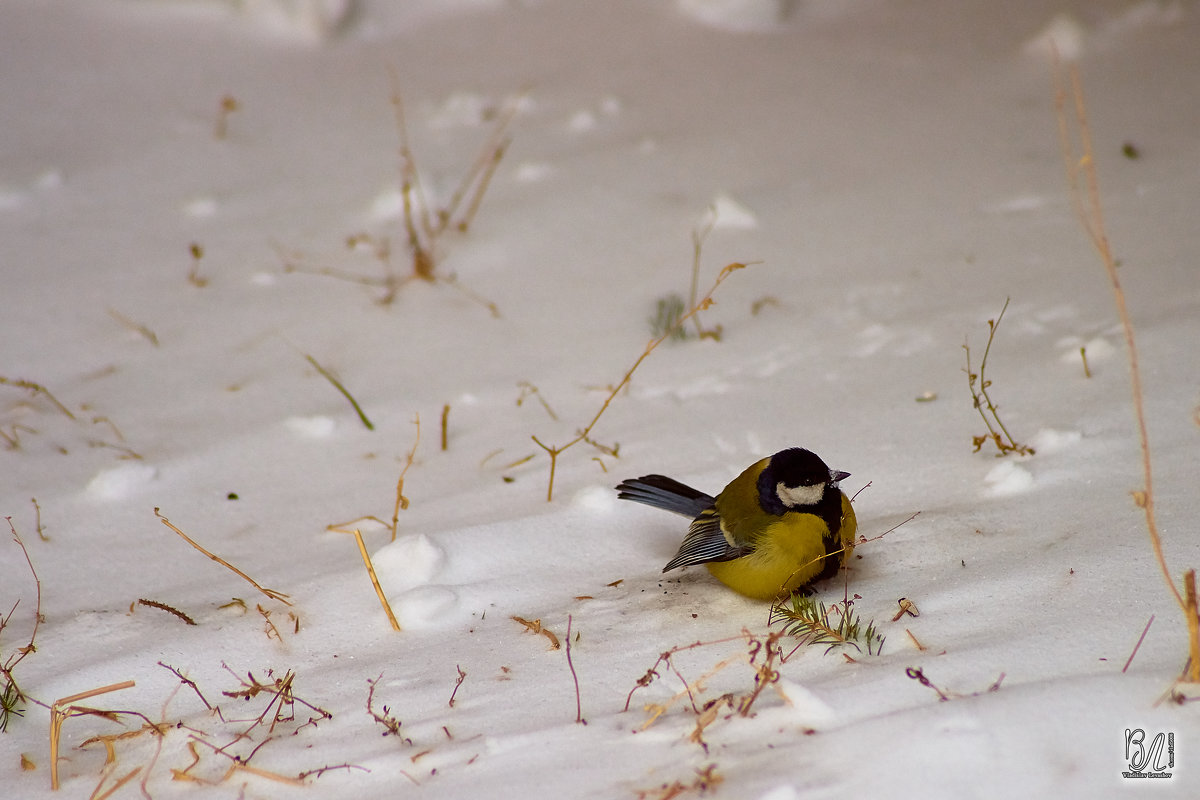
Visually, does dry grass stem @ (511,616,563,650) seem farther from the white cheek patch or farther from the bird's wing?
the white cheek patch

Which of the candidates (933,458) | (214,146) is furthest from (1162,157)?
(214,146)

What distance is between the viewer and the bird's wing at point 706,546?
2295 mm

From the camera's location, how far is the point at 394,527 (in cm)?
258

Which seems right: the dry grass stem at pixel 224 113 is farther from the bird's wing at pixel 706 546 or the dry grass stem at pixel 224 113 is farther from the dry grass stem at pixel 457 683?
the dry grass stem at pixel 457 683

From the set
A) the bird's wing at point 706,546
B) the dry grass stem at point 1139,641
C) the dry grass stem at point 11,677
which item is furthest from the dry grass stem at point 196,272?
the dry grass stem at point 1139,641

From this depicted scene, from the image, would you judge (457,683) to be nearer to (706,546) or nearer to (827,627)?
(706,546)

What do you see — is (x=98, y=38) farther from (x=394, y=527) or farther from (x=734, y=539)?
(x=734, y=539)

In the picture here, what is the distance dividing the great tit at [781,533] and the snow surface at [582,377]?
102mm

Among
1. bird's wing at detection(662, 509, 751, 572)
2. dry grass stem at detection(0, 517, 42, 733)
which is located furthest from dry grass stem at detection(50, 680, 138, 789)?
bird's wing at detection(662, 509, 751, 572)

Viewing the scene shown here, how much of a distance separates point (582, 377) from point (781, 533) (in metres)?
1.52

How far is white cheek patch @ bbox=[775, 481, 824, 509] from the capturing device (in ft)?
7.55

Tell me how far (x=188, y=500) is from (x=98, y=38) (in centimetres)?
446

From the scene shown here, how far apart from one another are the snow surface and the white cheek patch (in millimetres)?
248

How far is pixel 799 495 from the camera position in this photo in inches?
90.8
